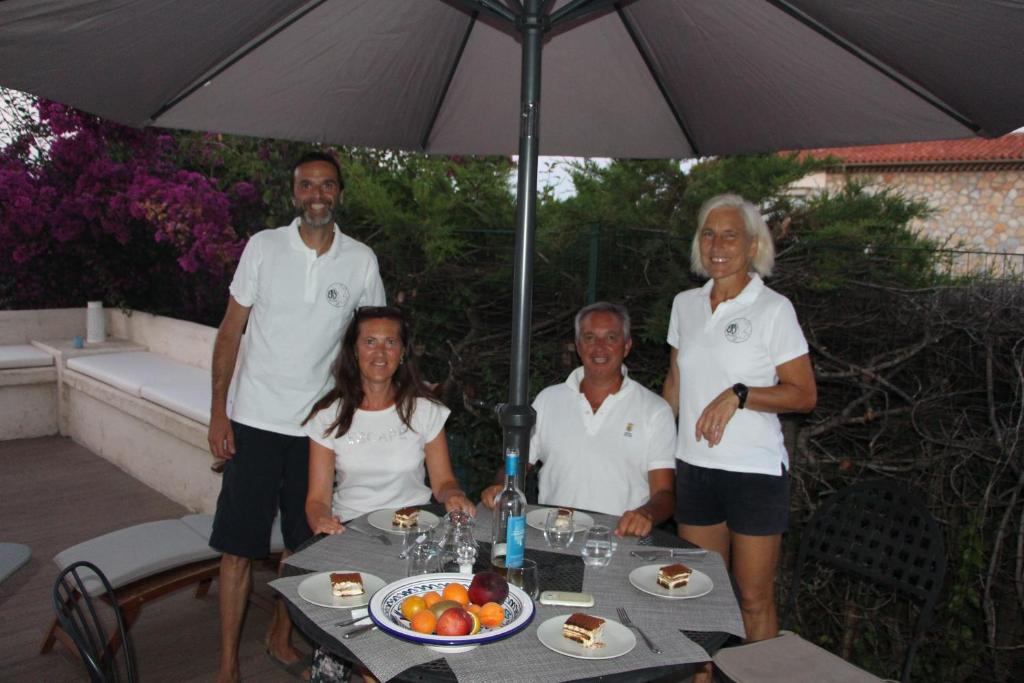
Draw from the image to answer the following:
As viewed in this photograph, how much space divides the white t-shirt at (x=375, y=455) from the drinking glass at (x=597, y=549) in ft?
2.62

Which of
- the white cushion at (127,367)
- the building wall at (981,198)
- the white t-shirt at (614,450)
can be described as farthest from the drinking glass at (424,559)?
the building wall at (981,198)

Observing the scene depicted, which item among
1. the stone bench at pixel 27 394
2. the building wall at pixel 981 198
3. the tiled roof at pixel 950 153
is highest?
the tiled roof at pixel 950 153

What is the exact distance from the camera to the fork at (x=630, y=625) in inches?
67.2

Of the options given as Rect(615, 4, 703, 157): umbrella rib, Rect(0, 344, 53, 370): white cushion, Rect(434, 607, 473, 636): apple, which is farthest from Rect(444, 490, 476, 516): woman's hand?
Rect(0, 344, 53, 370): white cushion

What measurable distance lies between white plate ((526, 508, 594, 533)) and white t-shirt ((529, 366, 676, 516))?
0.23 m

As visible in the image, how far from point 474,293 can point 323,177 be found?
60.5 inches

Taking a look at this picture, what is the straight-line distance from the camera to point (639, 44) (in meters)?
2.85

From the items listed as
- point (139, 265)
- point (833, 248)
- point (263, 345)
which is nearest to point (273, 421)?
point (263, 345)

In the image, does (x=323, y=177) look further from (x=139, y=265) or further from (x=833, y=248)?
(x=139, y=265)

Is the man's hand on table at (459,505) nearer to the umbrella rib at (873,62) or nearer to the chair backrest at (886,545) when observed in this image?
the chair backrest at (886,545)

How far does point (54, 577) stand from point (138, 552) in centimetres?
115

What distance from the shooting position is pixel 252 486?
3.04 metres

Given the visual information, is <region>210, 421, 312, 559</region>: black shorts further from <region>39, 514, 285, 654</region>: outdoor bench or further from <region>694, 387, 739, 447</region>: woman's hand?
<region>694, 387, 739, 447</region>: woman's hand

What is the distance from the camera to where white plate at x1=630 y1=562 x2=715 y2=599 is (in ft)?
6.49
